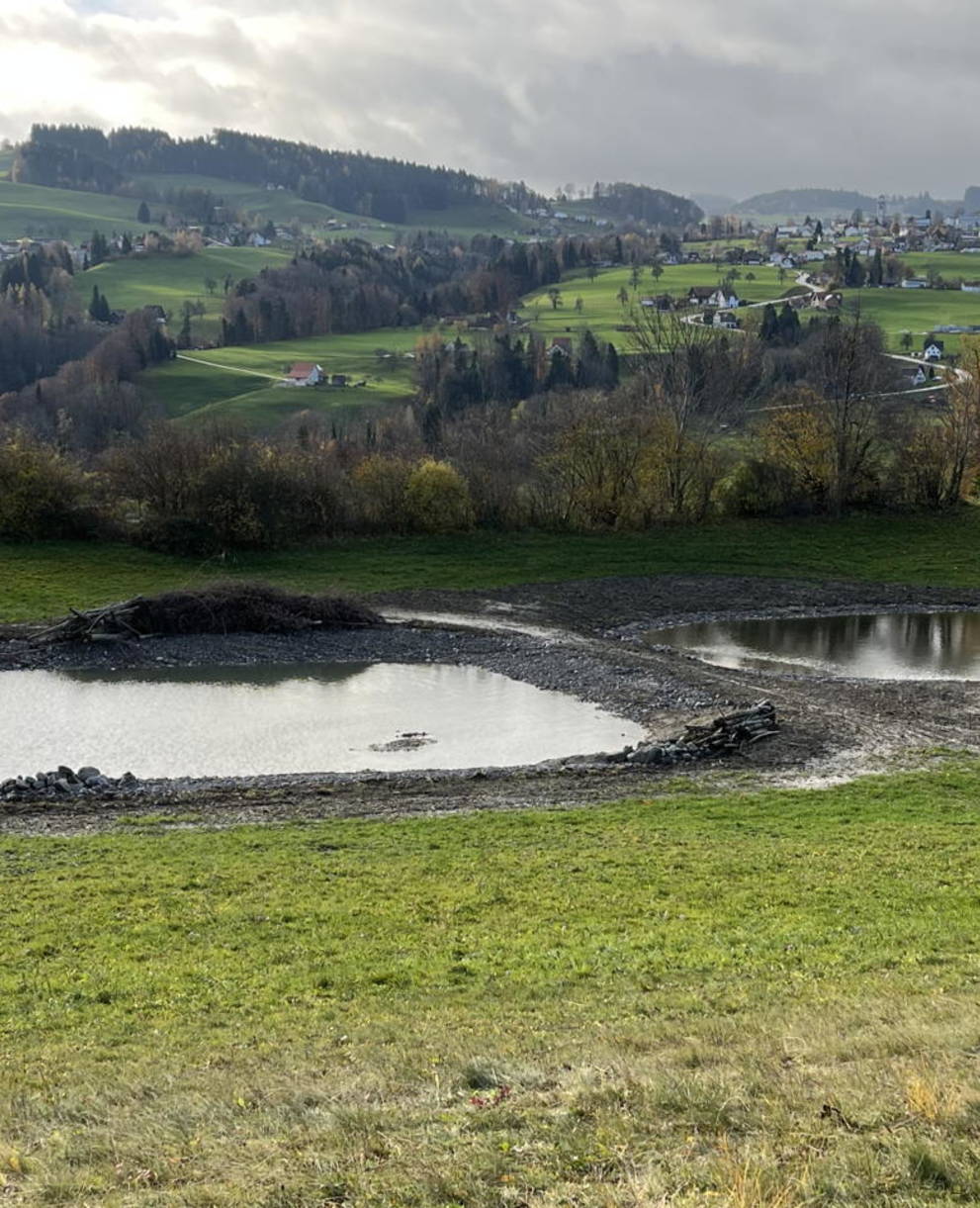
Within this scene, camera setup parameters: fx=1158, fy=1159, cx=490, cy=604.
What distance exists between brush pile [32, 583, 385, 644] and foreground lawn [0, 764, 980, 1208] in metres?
20.4

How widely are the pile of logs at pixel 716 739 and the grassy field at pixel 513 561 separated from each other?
23.4m

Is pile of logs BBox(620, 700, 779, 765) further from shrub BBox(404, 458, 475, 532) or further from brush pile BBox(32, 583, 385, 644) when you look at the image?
shrub BBox(404, 458, 475, 532)

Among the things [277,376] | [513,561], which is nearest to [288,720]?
[513,561]

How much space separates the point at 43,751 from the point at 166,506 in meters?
30.2

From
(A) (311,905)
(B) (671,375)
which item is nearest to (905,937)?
(A) (311,905)

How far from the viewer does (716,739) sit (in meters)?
33.4

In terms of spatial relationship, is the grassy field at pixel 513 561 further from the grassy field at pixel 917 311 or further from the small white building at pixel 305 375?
the grassy field at pixel 917 311

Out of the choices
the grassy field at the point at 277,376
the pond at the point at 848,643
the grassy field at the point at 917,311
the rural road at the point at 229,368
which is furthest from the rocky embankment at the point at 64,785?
the grassy field at the point at 917,311

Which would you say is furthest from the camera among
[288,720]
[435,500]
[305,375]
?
[305,375]

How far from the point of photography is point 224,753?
113 ft

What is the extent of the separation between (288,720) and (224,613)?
11.1 m

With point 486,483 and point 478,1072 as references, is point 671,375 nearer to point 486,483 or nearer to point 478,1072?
point 486,483

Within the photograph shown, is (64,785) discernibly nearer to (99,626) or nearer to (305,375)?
(99,626)

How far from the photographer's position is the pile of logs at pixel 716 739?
32656 millimetres
